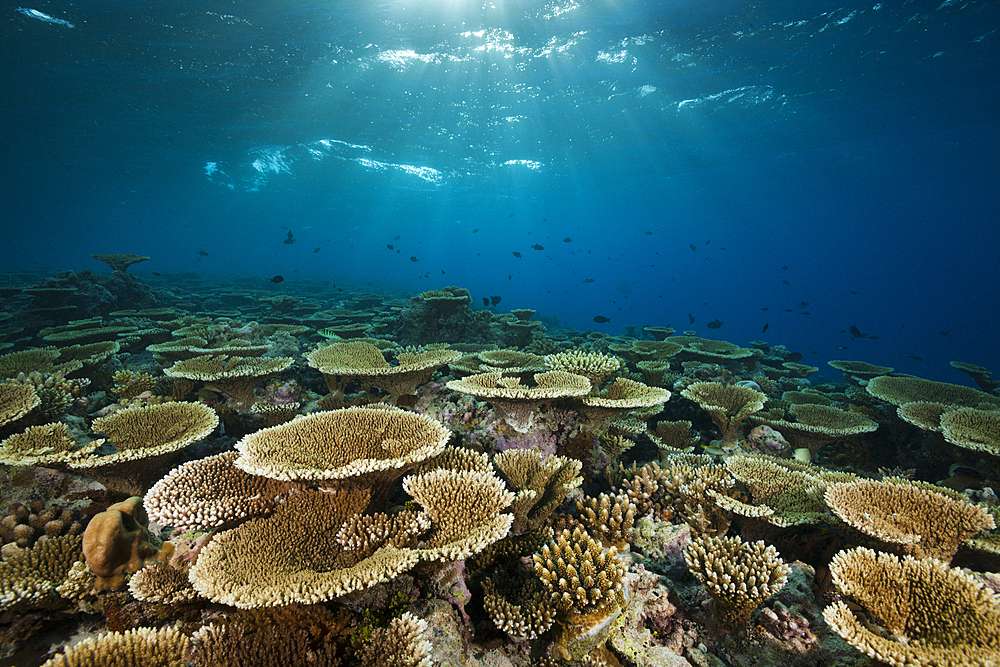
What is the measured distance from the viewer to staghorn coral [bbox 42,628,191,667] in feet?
8.04

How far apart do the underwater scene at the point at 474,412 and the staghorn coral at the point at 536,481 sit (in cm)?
3

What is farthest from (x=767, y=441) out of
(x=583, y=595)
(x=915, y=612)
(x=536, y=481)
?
(x=583, y=595)

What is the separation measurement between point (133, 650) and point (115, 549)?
1032 mm

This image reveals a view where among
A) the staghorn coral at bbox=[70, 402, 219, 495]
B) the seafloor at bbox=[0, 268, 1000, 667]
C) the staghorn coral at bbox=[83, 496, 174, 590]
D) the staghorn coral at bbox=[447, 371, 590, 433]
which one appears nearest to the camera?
the seafloor at bbox=[0, 268, 1000, 667]

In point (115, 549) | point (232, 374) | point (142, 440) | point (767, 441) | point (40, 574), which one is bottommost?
point (767, 441)

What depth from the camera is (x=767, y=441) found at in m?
6.63

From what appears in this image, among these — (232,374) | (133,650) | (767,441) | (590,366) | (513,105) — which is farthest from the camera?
(513,105)

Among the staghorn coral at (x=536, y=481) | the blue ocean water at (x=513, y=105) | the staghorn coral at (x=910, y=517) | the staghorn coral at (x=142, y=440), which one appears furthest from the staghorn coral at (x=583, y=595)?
the blue ocean water at (x=513, y=105)

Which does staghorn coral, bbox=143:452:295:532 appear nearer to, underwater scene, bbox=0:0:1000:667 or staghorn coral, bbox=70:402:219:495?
underwater scene, bbox=0:0:1000:667

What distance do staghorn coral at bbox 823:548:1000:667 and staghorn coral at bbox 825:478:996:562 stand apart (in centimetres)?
26

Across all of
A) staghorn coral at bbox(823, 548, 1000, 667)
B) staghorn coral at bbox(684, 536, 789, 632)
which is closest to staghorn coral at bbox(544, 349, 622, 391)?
staghorn coral at bbox(684, 536, 789, 632)

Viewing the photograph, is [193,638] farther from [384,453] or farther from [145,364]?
[145,364]

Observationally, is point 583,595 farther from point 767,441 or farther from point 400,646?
point 767,441

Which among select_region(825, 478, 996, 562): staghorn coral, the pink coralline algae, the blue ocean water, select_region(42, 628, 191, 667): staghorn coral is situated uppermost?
the blue ocean water
